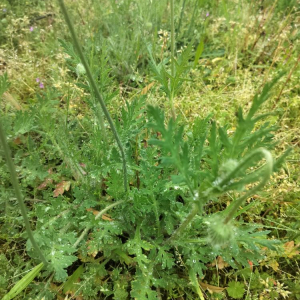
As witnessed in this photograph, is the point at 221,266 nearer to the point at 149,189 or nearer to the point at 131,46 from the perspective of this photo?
the point at 149,189

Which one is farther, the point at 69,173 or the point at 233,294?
the point at 69,173

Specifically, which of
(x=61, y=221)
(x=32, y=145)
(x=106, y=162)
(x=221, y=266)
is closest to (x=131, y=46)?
(x=32, y=145)

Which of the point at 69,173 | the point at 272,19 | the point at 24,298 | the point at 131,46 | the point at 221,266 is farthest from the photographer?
the point at 272,19

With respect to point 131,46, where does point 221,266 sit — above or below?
below

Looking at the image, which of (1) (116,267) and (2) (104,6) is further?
(2) (104,6)

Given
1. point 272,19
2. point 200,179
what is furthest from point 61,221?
point 272,19

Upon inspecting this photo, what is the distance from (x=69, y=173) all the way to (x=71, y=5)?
1.83m

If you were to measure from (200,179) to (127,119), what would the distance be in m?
0.44

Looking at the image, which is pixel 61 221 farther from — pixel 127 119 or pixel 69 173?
pixel 127 119

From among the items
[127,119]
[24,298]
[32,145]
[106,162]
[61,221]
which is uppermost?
[127,119]

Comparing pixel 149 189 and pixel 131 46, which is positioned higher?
pixel 131 46

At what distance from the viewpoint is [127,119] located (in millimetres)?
1388

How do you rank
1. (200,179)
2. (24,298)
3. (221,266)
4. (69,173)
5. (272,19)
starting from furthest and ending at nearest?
(272,19), (69,173), (221,266), (24,298), (200,179)

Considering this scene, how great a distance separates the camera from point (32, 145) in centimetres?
173
